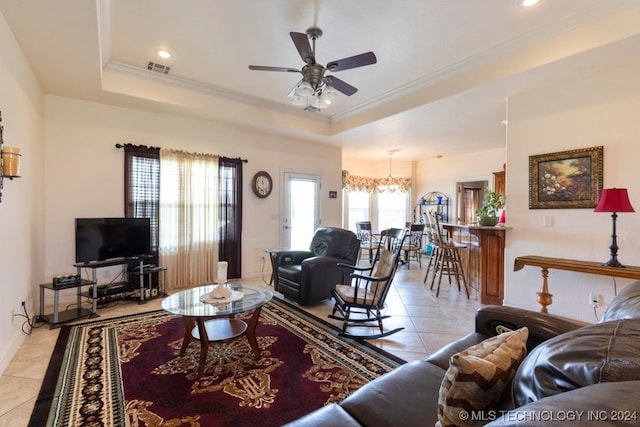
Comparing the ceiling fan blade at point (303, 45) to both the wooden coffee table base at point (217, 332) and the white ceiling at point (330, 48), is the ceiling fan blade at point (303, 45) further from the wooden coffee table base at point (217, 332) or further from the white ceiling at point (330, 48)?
the wooden coffee table base at point (217, 332)

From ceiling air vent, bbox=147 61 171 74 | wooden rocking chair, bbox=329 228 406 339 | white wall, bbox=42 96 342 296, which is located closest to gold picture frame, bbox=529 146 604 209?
wooden rocking chair, bbox=329 228 406 339

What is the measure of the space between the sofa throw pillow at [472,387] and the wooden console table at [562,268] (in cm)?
280

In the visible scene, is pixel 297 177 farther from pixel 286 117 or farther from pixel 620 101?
pixel 620 101

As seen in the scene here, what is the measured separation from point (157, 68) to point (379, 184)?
6388 mm

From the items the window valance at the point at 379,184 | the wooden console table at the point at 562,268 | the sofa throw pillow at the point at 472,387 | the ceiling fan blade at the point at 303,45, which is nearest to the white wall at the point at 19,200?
the ceiling fan blade at the point at 303,45

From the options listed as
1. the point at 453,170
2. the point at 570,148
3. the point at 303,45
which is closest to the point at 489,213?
the point at 570,148

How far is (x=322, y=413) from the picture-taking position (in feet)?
3.96

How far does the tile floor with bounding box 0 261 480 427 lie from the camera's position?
6.66ft

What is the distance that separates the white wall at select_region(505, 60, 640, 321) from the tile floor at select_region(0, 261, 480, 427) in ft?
2.78

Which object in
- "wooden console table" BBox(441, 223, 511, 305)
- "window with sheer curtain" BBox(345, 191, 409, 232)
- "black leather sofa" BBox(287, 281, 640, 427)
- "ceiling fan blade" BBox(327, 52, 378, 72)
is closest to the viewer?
"black leather sofa" BBox(287, 281, 640, 427)

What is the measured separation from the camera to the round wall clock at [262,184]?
5461 mm

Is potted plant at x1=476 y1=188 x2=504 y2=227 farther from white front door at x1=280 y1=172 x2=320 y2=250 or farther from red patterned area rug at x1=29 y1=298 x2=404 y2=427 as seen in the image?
white front door at x1=280 y1=172 x2=320 y2=250

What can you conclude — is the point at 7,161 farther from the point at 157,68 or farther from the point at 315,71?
the point at 315,71

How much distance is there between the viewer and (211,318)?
8.10 feet
